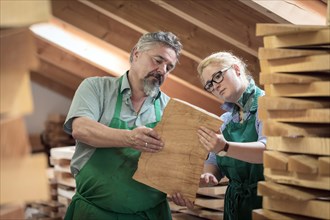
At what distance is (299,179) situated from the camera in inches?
74.1

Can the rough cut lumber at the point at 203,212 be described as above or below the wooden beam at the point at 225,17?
below

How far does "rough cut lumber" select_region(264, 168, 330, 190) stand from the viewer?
181cm

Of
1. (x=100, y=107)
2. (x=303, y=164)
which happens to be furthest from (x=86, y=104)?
(x=303, y=164)

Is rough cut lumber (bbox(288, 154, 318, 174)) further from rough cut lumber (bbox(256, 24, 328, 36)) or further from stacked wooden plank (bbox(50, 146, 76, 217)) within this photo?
stacked wooden plank (bbox(50, 146, 76, 217))

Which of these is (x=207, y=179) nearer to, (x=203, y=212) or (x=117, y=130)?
(x=117, y=130)

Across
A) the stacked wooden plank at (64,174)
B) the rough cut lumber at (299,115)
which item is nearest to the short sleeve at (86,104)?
the rough cut lumber at (299,115)

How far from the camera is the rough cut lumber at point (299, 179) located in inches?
71.4

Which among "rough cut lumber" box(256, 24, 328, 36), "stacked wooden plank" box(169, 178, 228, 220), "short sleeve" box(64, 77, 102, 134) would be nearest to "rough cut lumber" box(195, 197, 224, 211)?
"stacked wooden plank" box(169, 178, 228, 220)

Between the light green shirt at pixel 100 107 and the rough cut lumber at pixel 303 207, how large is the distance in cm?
104

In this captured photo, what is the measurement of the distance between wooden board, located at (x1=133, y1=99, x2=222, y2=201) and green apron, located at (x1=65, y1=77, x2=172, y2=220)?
0.19 metres

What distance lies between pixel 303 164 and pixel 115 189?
3.83 ft

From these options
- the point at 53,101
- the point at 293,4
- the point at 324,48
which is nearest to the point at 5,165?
the point at 324,48

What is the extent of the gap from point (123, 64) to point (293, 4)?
106 inches

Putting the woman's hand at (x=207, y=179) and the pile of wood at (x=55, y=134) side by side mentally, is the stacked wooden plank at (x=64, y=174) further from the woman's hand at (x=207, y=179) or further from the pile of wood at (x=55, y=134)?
the pile of wood at (x=55, y=134)
